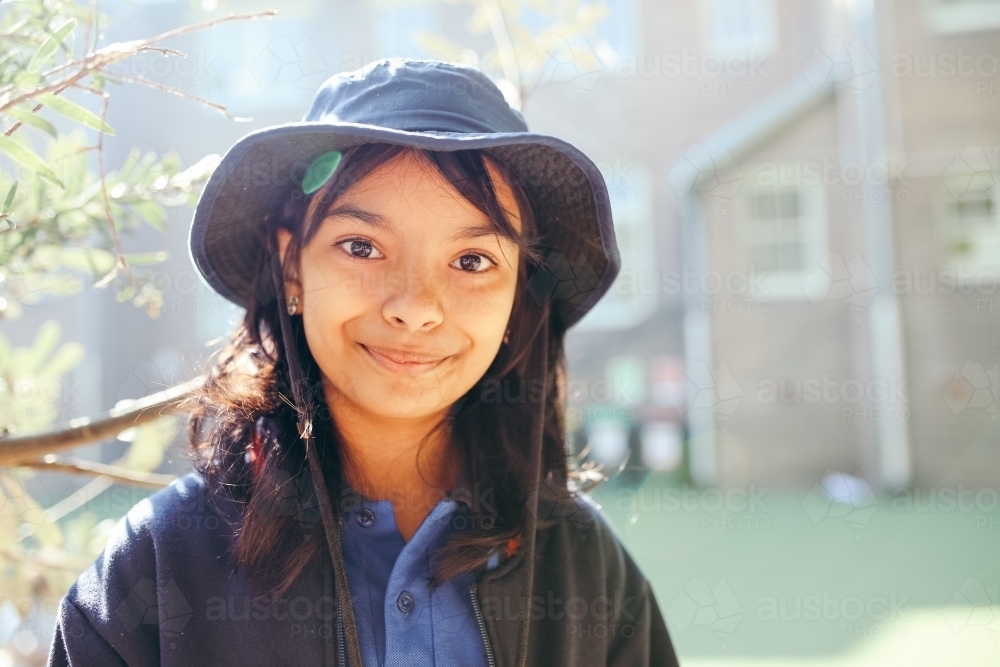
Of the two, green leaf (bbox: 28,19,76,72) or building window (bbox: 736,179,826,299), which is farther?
building window (bbox: 736,179,826,299)

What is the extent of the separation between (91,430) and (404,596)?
25.8 inches

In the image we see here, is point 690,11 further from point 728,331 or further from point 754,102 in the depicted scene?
point 728,331

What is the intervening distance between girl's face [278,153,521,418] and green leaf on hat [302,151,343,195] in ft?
0.14

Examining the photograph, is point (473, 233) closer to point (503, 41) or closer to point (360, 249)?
point (360, 249)

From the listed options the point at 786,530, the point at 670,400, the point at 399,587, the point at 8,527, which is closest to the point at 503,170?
the point at 399,587

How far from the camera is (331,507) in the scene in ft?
4.40

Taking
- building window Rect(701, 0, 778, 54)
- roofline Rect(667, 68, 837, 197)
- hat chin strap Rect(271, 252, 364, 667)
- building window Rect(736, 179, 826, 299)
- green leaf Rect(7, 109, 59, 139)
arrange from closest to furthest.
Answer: green leaf Rect(7, 109, 59, 139) → hat chin strap Rect(271, 252, 364, 667) → roofline Rect(667, 68, 837, 197) → building window Rect(736, 179, 826, 299) → building window Rect(701, 0, 778, 54)

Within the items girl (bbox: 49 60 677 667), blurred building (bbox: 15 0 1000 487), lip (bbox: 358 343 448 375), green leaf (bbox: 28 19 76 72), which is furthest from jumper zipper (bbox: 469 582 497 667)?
blurred building (bbox: 15 0 1000 487)

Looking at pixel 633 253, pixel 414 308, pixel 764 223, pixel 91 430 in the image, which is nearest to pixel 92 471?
pixel 91 430

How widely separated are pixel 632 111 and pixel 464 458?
11006 mm

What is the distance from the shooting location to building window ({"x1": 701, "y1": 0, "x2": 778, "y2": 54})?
1181 centimetres

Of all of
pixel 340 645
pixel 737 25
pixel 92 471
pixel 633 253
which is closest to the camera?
pixel 340 645

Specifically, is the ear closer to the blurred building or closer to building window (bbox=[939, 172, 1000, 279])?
the blurred building

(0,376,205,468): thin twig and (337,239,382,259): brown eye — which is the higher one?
(337,239,382,259): brown eye
